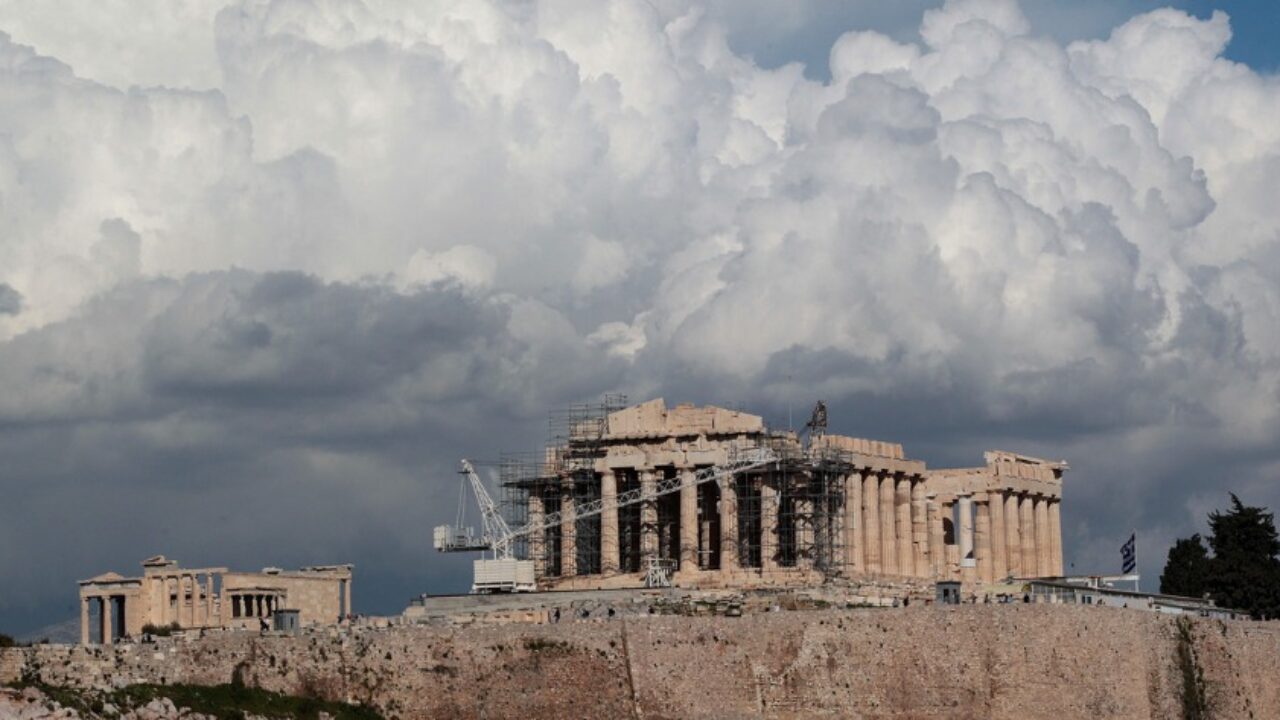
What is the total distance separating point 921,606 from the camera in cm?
12019

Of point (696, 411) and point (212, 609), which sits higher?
point (696, 411)

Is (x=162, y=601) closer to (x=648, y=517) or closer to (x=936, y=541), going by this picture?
(x=648, y=517)

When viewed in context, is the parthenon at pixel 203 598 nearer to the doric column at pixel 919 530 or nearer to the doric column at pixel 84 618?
the doric column at pixel 84 618

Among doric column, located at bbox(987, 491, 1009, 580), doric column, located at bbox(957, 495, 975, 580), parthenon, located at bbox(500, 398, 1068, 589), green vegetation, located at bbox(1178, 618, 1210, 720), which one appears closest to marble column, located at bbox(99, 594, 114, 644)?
parthenon, located at bbox(500, 398, 1068, 589)

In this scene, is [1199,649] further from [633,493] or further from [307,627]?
[307,627]

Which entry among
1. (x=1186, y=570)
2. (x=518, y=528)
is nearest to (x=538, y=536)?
(x=518, y=528)

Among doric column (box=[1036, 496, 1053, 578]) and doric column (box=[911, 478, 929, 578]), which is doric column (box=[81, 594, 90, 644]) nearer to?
Result: doric column (box=[911, 478, 929, 578])

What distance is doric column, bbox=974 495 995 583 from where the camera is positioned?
153087mm

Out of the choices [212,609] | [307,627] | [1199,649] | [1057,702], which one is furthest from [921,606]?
[212,609]

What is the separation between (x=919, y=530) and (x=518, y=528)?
2203 centimetres

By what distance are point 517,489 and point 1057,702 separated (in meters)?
39.8

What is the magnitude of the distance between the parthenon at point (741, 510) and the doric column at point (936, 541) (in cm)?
8

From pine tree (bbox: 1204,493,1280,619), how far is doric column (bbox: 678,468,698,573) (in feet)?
99.2

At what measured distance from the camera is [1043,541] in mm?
160500
